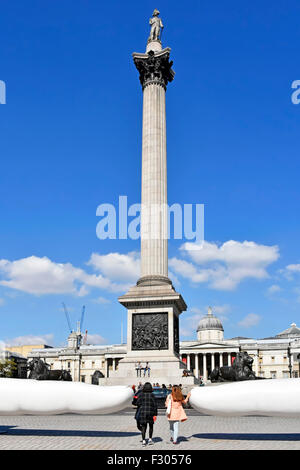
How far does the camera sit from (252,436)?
1516 cm

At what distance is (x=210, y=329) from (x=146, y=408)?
13830 centimetres

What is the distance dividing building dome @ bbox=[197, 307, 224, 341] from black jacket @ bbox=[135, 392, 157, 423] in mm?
136830

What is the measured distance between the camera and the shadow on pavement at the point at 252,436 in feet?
47.3

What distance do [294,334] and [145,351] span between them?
126584 millimetres

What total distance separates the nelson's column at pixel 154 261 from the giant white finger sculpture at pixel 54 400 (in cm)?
2388

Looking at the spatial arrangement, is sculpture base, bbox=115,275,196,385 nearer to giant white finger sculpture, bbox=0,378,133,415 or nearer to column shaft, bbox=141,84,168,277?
column shaft, bbox=141,84,168,277

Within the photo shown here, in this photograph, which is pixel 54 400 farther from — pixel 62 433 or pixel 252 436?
pixel 252 436

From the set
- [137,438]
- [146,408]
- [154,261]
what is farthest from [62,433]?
[154,261]

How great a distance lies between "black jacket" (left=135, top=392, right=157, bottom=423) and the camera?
47.0 ft

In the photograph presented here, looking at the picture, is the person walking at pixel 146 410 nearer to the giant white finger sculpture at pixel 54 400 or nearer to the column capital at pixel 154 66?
the giant white finger sculpture at pixel 54 400

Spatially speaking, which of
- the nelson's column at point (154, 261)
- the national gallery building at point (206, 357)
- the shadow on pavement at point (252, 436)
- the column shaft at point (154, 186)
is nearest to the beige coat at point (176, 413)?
the shadow on pavement at point (252, 436)
